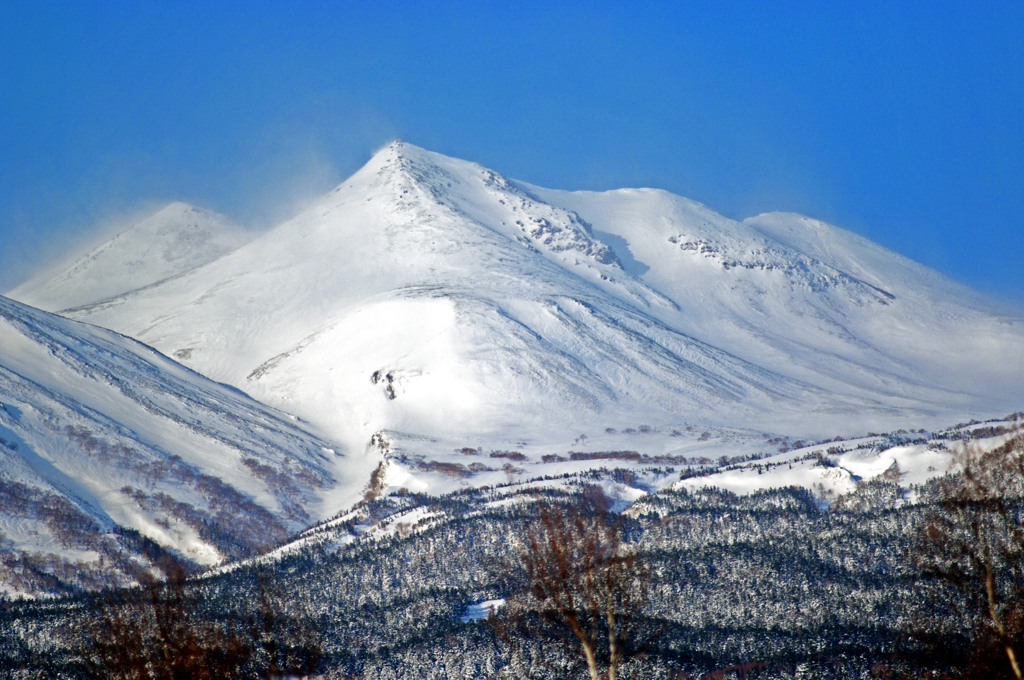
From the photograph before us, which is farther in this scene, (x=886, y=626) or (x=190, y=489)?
(x=190, y=489)

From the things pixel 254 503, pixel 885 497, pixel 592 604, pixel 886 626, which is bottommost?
pixel 886 626

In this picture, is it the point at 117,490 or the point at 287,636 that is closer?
the point at 287,636

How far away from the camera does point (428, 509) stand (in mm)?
151000

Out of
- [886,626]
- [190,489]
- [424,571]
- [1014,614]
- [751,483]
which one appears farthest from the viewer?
[190,489]

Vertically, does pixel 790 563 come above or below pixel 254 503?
below

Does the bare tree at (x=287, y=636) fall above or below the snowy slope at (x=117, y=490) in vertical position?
below

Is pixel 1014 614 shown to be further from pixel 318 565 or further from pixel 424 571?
pixel 318 565

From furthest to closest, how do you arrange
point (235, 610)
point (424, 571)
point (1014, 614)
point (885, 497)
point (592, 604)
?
point (885, 497) → point (424, 571) → point (235, 610) → point (1014, 614) → point (592, 604)

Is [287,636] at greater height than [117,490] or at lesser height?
lesser

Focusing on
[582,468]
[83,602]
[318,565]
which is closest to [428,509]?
[318,565]

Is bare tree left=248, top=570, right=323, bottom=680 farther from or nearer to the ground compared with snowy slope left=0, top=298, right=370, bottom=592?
nearer to the ground

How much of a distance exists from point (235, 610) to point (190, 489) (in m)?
79.6

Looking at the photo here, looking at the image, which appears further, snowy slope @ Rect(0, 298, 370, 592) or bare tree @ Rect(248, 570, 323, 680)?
snowy slope @ Rect(0, 298, 370, 592)

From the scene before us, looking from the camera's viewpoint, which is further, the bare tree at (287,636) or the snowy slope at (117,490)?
the snowy slope at (117,490)
